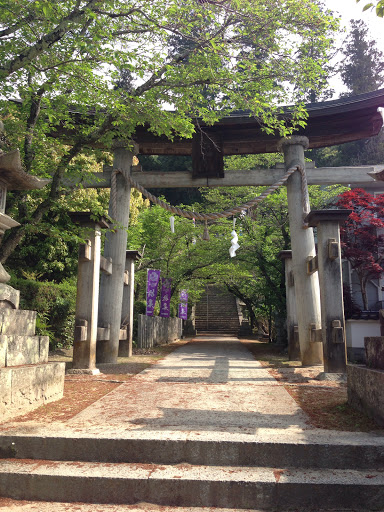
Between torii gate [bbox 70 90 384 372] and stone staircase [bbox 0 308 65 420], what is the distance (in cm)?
360

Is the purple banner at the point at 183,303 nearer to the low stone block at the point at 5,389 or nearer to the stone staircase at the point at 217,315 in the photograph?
the stone staircase at the point at 217,315

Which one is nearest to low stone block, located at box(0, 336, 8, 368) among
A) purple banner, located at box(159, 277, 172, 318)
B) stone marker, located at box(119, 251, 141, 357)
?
stone marker, located at box(119, 251, 141, 357)

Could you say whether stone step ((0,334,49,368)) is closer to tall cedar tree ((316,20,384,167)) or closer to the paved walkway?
the paved walkway

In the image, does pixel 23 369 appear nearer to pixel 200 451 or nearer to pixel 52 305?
pixel 200 451

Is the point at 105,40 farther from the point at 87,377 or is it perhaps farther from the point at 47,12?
the point at 87,377

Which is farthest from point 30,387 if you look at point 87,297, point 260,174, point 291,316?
point 291,316

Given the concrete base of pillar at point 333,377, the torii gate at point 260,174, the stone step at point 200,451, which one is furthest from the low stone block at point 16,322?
the concrete base of pillar at point 333,377

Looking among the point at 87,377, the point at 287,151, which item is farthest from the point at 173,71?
the point at 87,377

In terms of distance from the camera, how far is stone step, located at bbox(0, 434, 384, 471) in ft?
10.2

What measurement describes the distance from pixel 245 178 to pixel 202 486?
7573 mm

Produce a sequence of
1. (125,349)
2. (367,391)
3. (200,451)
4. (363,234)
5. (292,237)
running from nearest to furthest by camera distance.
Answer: (200,451), (367,391), (292,237), (125,349), (363,234)

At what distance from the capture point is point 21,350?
4.57 meters

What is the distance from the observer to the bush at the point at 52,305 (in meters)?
10.1

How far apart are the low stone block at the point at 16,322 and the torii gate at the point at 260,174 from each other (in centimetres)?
374
